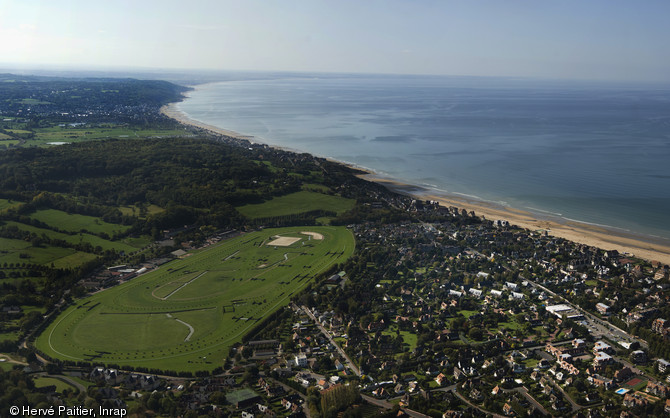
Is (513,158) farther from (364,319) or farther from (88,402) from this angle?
(88,402)

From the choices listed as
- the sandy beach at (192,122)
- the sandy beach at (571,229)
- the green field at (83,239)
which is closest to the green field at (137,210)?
the green field at (83,239)

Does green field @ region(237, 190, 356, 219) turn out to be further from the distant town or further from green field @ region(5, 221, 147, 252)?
green field @ region(5, 221, 147, 252)

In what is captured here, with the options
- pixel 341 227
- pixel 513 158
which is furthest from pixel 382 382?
pixel 513 158

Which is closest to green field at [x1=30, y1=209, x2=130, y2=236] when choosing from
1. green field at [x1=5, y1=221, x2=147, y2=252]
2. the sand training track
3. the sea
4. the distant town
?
the distant town

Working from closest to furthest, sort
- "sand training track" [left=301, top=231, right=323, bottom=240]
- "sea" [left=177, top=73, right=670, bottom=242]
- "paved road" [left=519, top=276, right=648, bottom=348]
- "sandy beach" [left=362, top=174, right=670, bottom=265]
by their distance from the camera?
"paved road" [left=519, top=276, right=648, bottom=348]
"sandy beach" [left=362, top=174, right=670, bottom=265]
"sand training track" [left=301, top=231, right=323, bottom=240]
"sea" [left=177, top=73, right=670, bottom=242]

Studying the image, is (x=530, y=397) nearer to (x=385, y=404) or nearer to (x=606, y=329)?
(x=385, y=404)
